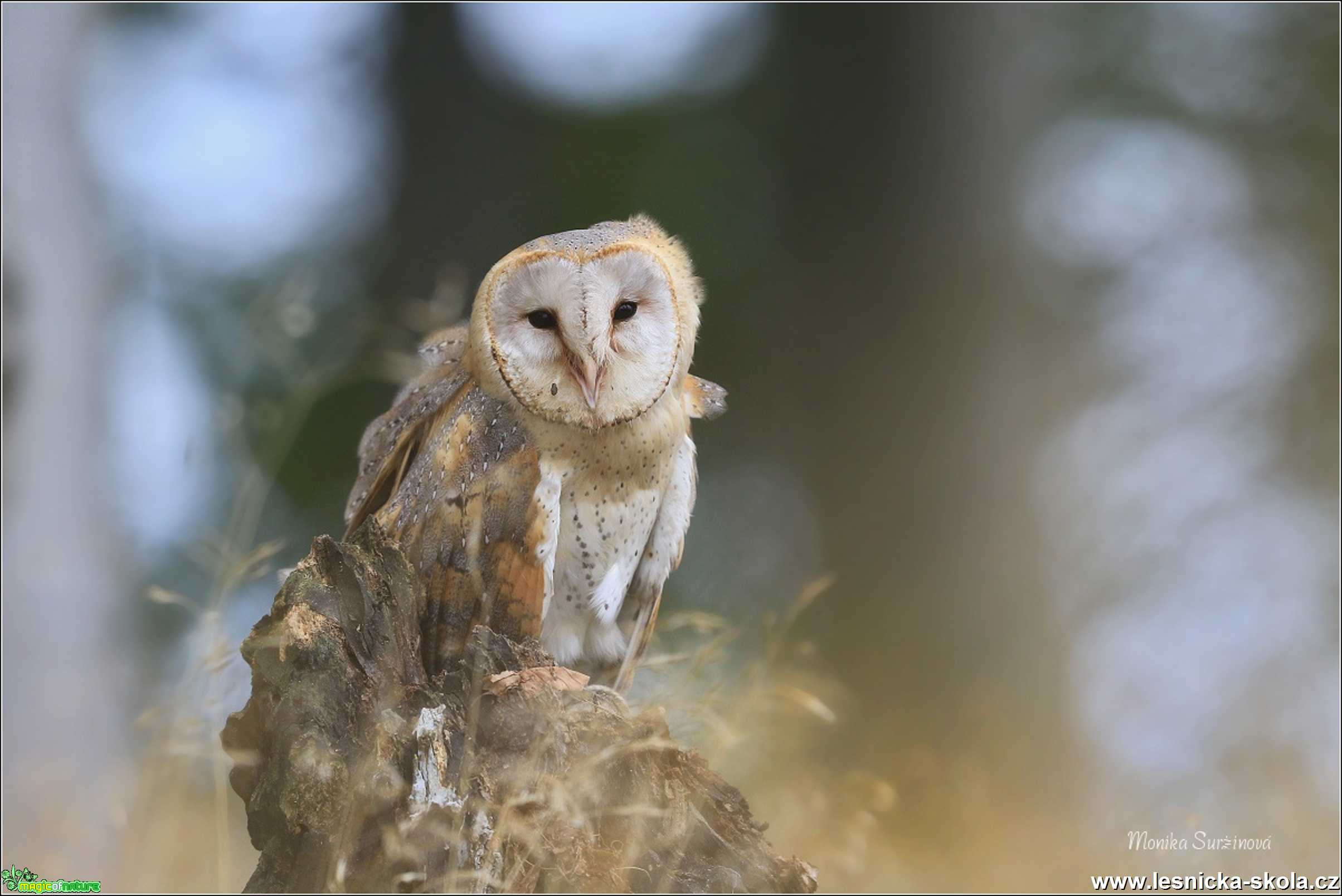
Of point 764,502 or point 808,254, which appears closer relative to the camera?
point 764,502

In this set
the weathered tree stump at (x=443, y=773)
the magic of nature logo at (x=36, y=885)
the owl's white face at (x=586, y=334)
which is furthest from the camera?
the owl's white face at (x=586, y=334)

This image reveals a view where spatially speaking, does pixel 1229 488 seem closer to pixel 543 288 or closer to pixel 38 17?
pixel 543 288

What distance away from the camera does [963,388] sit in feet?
18.5

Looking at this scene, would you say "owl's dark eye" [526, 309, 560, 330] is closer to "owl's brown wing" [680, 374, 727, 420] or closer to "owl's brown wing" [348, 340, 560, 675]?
"owl's brown wing" [348, 340, 560, 675]

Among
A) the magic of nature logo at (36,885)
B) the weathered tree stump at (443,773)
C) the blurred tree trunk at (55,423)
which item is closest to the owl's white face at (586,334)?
the weathered tree stump at (443,773)

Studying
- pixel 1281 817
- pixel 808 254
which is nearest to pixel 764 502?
pixel 808 254

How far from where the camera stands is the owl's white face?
88.6 inches

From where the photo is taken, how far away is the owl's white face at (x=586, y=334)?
2.25 meters

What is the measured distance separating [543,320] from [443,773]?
3.30ft

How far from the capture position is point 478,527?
2.32 m

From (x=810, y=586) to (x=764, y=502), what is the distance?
3678 millimetres

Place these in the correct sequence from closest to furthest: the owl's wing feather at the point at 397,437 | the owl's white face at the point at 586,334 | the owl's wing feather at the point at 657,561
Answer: the owl's white face at the point at 586,334
the owl's wing feather at the point at 397,437
the owl's wing feather at the point at 657,561

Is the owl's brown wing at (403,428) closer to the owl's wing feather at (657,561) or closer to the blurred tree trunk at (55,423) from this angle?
the owl's wing feather at (657,561)

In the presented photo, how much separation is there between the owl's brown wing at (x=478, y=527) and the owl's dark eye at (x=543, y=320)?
206 mm
